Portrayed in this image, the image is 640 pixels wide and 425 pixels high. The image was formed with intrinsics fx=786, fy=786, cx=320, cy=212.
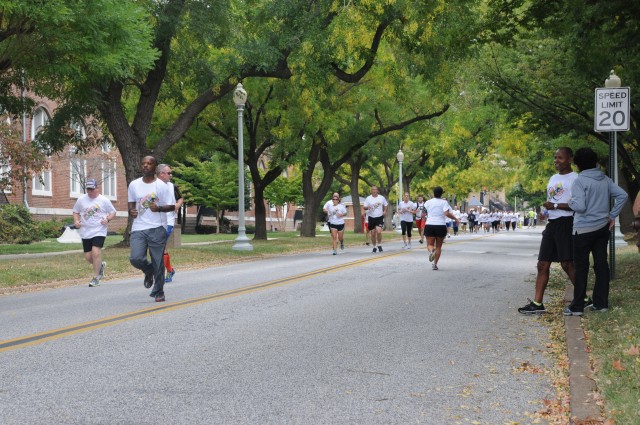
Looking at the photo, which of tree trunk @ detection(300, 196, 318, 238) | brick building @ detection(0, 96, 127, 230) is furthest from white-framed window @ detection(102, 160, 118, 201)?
tree trunk @ detection(300, 196, 318, 238)

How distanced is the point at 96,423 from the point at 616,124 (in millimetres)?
9654

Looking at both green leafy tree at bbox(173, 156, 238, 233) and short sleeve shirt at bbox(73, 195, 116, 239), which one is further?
green leafy tree at bbox(173, 156, 238, 233)

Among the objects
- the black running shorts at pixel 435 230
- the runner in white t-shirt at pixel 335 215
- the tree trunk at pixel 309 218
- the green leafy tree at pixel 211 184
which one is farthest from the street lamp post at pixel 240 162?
the green leafy tree at pixel 211 184

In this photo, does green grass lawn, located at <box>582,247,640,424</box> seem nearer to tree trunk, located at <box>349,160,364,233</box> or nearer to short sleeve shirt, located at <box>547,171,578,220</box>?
short sleeve shirt, located at <box>547,171,578,220</box>

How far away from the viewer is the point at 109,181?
Result: 5147 centimetres

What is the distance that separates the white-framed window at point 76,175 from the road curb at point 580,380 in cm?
3889

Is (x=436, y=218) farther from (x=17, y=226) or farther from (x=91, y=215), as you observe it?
(x=17, y=226)

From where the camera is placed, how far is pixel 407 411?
514 centimetres

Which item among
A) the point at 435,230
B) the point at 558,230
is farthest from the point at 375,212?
the point at 558,230

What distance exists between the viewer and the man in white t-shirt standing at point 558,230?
9.42 m

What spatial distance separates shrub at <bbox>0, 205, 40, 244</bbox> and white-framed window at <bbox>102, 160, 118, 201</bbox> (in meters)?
11.8

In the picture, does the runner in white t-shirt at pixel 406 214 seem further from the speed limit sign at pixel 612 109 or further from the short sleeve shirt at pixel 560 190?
the short sleeve shirt at pixel 560 190

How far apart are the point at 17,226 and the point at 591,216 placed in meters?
27.7

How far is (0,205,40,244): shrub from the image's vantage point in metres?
31.4
